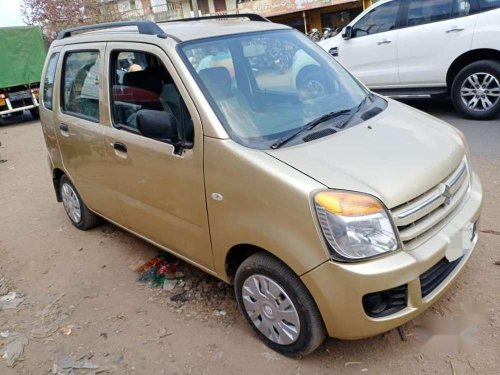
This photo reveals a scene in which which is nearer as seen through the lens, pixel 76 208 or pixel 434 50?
pixel 76 208

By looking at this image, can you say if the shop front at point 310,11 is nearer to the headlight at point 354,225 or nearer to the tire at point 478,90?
the tire at point 478,90

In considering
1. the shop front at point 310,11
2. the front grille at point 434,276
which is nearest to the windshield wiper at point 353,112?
the front grille at point 434,276

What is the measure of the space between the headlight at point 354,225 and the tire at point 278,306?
1.13ft

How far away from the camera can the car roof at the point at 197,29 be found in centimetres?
300

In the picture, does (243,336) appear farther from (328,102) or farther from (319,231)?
(328,102)

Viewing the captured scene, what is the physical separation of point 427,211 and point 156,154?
1.69 meters

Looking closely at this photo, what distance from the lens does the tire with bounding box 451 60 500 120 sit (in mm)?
6059

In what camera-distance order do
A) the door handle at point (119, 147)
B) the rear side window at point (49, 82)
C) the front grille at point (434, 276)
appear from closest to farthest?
the front grille at point (434, 276) < the door handle at point (119, 147) < the rear side window at point (49, 82)

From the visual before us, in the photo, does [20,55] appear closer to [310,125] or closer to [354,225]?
[310,125]

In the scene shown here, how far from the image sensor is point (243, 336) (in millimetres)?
2854

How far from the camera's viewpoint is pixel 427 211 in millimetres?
2295

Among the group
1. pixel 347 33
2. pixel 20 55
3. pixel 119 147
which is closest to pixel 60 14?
pixel 20 55

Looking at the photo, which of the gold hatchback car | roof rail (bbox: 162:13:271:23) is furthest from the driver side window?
the gold hatchback car

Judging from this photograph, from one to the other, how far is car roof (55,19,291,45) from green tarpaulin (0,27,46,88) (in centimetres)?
1218
